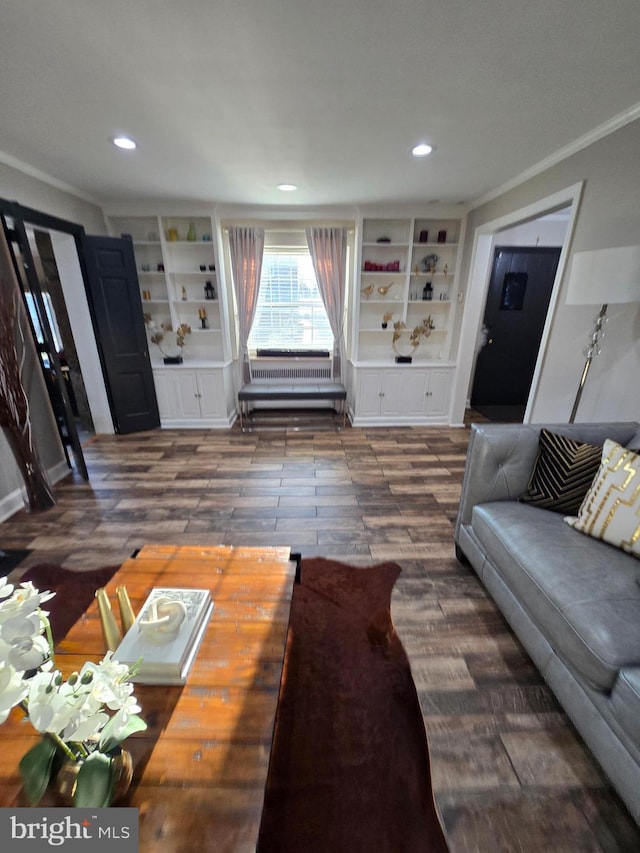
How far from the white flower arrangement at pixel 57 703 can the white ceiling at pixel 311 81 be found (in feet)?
6.46

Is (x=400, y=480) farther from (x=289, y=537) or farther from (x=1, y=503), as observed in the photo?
(x=1, y=503)

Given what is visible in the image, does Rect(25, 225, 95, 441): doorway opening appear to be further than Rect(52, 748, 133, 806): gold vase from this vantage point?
Yes

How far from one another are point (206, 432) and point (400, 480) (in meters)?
2.44

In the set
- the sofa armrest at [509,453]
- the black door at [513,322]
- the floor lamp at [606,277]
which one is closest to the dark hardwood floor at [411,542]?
the sofa armrest at [509,453]

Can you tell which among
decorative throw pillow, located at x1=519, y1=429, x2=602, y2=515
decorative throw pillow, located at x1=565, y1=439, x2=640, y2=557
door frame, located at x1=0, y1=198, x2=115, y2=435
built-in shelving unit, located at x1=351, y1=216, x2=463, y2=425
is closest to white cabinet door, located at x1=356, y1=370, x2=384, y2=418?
built-in shelving unit, located at x1=351, y1=216, x2=463, y2=425

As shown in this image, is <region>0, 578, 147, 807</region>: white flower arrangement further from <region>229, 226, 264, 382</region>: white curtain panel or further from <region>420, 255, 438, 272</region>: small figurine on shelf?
<region>420, 255, 438, 272</region>: small figurine on shelf

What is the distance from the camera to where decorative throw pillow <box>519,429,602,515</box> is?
1584mm

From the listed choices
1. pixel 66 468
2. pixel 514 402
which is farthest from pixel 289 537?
pixel 514 402

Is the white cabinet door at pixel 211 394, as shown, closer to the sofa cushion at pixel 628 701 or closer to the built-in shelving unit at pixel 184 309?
the built-in shelving unit at pixel 184 309

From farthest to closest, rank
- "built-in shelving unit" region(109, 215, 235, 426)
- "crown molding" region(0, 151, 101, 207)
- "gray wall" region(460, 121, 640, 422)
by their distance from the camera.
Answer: "built-in shelving unit" region(109, 215, 235, 426) → "crown molding" region(0, 151, 101, 207) → "gray wall" region(460, 121, 640, 422)

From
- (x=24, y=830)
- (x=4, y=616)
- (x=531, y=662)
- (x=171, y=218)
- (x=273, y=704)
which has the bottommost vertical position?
(x=531, y=662)

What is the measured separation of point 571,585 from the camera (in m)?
1.23

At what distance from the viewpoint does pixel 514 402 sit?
16.4 feet

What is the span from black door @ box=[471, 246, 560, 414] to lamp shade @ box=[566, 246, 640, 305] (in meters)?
3.00
